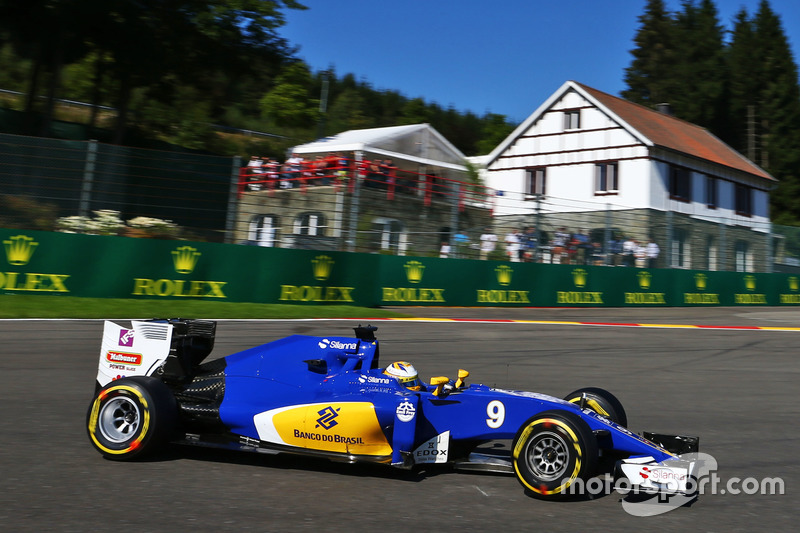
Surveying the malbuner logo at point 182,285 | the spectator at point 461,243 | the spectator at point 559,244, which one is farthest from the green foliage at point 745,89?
the malbuner logo at point 182,285

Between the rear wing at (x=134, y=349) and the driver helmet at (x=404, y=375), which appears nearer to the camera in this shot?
the driver helmet at (x=404, y=375)

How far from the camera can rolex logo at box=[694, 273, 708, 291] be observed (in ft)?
73.2

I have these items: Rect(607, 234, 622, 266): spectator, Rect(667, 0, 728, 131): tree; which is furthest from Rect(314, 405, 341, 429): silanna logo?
Rect(667, 0, 728, 131): tree

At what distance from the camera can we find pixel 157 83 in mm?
27703

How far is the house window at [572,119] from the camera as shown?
35134mm

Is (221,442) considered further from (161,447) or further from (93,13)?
(93,13)

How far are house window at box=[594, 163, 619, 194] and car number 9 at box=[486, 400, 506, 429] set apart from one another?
30115 mm

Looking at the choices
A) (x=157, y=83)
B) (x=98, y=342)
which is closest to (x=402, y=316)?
(x=98, y=342)

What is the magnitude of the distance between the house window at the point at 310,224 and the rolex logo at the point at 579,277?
6.87m

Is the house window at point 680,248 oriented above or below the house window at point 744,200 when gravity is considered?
below

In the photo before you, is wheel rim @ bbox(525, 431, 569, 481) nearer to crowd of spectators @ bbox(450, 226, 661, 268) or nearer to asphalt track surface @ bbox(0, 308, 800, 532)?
asphalt track surface @ bbox(0, 308, 800, 532)

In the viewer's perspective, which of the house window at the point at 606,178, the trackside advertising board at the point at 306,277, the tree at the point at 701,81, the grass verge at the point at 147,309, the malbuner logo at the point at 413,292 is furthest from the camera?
the tree at the point at 701,81

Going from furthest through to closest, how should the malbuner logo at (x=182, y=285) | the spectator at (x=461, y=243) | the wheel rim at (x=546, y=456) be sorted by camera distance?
the spectator at (x=461, y=243), the malbuner logo at (x=182, y=285), the wheel rim at (x=546, y=456)

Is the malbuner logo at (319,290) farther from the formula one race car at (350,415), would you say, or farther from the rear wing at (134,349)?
the formula one race car at (350,415)
